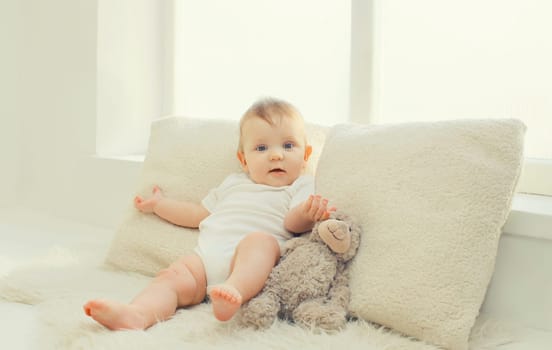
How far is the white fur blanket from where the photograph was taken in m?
1.00

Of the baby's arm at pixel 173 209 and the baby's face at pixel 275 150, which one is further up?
the baby's face at pixel 275 150

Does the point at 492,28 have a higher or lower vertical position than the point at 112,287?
higher

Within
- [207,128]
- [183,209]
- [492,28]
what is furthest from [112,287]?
[492,28]

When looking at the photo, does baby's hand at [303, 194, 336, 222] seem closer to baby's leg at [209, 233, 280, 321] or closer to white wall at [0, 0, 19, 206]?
baby's leg at [209, 233, 280, 321]

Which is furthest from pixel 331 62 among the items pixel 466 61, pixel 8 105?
pixel 8 105

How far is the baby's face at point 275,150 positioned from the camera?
1.37 metres

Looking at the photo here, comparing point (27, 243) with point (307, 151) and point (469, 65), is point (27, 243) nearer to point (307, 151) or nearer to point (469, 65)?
point (307, 151)

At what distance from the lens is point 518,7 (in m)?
1.40

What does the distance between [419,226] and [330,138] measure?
34cm

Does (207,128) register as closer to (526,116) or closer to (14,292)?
(14,292)

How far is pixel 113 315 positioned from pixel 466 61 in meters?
1.01

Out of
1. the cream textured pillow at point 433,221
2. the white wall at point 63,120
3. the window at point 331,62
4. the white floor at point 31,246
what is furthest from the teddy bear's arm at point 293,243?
the white wall at point 63,120

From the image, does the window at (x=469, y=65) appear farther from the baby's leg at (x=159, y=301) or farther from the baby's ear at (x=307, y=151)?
the baby's leg at (x=159, y=301)

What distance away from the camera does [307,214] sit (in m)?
1.21
